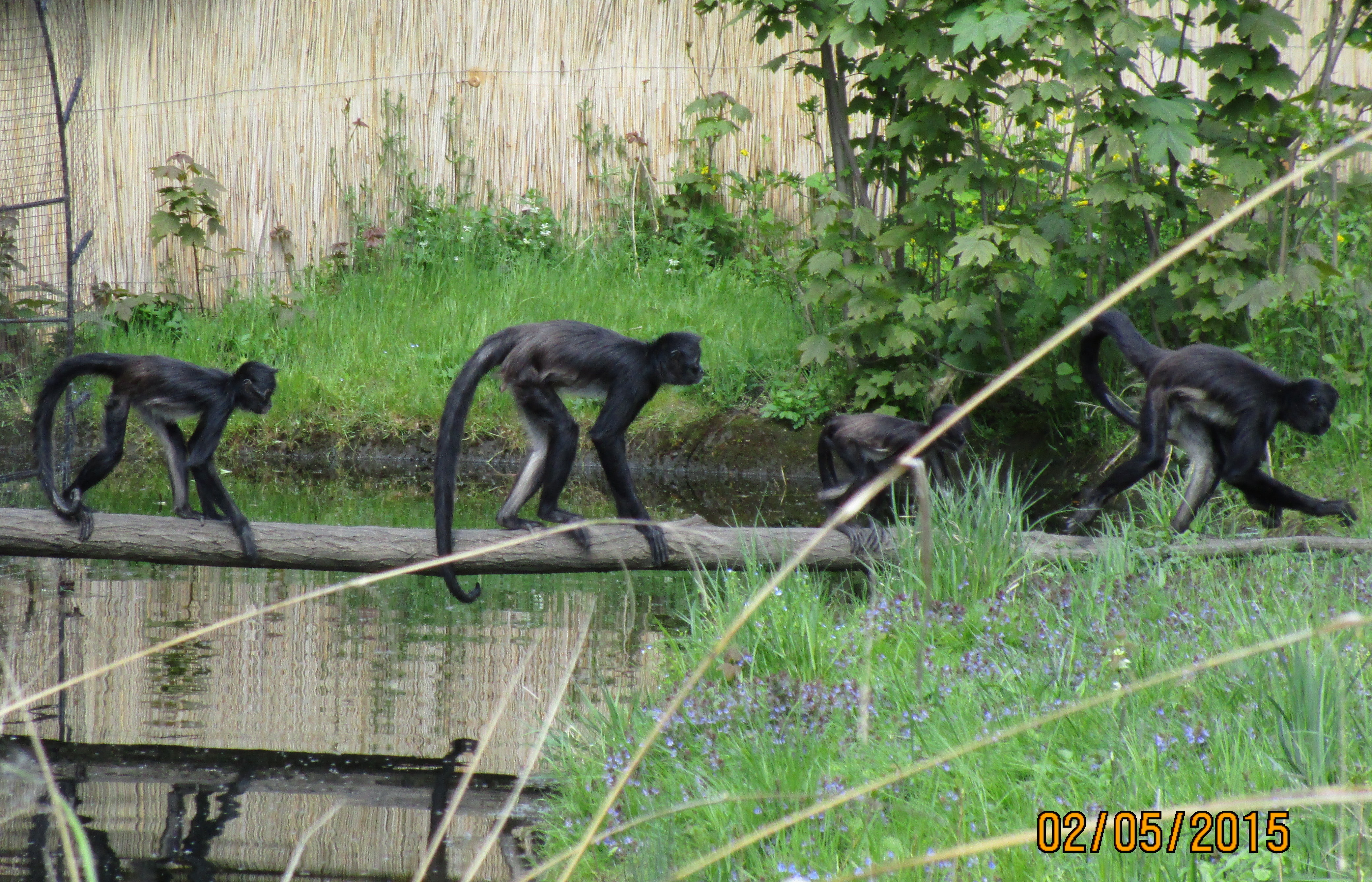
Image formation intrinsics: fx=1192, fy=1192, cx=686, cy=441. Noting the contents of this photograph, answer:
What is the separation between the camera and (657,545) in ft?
16.7

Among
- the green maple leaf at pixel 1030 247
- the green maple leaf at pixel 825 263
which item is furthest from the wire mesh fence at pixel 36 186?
the green maple leaf at pixel 1030 247

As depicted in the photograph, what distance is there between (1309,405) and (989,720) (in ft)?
10.9

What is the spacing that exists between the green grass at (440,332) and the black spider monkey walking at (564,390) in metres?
5.12

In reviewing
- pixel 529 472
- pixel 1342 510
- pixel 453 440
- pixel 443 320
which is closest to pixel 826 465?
pixel 529 472

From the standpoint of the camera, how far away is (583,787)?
385 cm

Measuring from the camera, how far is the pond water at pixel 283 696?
3754 millimetres

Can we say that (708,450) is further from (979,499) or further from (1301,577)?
(1301,577)

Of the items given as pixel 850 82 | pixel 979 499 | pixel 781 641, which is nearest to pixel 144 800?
pixel 781 641

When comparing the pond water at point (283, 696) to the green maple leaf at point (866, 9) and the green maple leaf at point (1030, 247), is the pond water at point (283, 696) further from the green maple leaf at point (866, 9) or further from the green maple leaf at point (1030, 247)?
the green maple leaf at point (866, 9)

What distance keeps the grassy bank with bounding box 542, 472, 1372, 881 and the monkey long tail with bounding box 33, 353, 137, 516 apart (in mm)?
2442

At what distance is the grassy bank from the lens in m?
2.64

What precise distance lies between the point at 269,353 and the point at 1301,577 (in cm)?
931

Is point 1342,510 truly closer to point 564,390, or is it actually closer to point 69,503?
point 564,390

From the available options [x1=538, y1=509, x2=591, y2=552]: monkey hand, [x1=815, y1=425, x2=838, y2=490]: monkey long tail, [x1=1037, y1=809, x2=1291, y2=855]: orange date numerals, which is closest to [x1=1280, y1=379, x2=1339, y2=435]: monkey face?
[x1=815, y1=425, x2=838, y2=490]: monkey long tail
